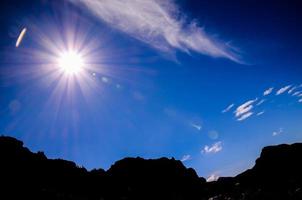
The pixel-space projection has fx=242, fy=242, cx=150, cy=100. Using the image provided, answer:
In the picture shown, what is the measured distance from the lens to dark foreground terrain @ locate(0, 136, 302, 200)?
31.0 metres

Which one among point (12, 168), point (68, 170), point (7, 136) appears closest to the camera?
point (12, 168)

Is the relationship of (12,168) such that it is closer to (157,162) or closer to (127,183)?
(127,183)

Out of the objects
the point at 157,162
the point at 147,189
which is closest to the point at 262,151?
the point at 157,162

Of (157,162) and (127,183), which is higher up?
(157,162)

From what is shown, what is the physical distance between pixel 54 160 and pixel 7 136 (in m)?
→ 10.4

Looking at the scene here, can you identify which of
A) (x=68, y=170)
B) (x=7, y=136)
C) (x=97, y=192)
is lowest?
(x=97, y=192)

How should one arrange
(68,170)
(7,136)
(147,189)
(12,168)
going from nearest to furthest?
1. (12,168)
2. (7,136)
3. (68,170)
4. (147,189)

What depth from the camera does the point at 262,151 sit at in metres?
80.1

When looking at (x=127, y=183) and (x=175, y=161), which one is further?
(x=175, y=161)

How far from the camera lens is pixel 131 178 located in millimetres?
59656

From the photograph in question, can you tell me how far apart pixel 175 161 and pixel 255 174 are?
78.6 ft

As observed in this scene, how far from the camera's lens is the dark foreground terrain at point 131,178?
1219 inches

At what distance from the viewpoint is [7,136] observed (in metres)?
42.2

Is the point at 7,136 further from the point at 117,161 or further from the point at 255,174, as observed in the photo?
the point at 255,174
